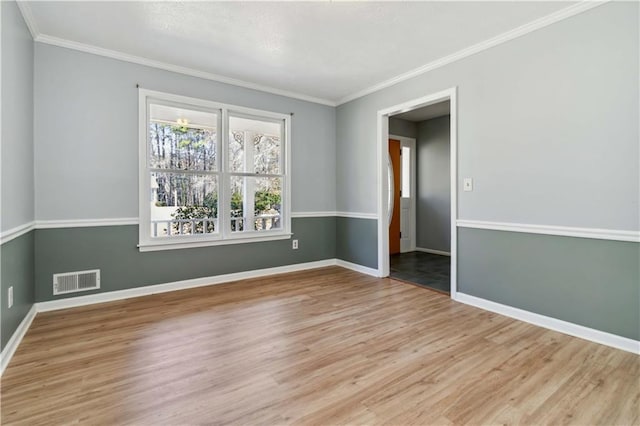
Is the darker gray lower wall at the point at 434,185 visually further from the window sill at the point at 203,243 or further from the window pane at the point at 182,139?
the window pane at the point at 182,139

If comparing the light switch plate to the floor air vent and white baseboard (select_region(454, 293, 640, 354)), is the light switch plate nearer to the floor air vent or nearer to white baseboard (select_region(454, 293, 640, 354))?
white baseboard (select_region(454, 293, 640, 354))

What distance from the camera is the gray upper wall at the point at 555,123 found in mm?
2260

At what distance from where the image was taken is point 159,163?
360cm

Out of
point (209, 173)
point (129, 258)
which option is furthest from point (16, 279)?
point (209, 173)

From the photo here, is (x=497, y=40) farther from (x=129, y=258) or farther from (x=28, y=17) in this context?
(x=129, y=258)

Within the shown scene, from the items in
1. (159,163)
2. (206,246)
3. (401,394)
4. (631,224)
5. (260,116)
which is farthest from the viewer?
(260,116)

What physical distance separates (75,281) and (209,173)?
173 cm

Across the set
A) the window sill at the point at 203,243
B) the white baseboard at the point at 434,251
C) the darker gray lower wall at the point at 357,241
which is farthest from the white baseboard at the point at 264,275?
the white baseboard at the point at 434,251

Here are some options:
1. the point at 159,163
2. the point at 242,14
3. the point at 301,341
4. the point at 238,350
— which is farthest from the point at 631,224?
the point at 159,163

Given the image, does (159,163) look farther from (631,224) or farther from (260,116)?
(631,224)

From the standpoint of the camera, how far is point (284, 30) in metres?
2.81

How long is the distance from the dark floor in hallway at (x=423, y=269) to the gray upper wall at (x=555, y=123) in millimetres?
1099

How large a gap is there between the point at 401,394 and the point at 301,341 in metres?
0.87

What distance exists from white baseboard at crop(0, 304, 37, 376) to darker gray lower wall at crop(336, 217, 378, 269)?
3.58 metres
